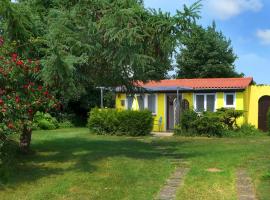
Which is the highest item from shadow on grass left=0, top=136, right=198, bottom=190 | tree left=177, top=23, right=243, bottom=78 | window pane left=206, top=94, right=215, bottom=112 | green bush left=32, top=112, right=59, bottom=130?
tree left=177, top=23, right=243, bottom=78

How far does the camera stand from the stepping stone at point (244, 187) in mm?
9055

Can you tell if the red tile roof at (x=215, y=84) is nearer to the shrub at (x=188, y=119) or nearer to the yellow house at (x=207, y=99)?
the yellow house at (x=207, y=99)

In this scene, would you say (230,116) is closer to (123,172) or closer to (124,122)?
(124,122)

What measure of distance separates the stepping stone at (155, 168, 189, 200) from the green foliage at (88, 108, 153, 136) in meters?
11.6

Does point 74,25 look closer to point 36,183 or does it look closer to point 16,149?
point 16,149

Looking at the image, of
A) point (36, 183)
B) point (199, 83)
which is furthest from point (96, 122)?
point (36, 183)

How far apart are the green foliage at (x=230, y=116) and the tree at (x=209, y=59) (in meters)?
19.3

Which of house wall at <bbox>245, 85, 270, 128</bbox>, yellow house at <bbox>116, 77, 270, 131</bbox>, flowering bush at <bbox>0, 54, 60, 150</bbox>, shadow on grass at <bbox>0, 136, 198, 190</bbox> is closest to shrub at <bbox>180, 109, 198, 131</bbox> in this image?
yellow house at <bbox>116, 77, 270, 131</bbox>

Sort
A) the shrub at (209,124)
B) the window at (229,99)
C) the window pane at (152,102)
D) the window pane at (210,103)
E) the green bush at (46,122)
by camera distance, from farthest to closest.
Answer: the green bush at (46,122), the window pane at (152,102), the window pane at (210,103), the window at (229,99), the shrub at (209,124)

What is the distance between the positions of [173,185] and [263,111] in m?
17.5

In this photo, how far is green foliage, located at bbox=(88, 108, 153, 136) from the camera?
23750 mm

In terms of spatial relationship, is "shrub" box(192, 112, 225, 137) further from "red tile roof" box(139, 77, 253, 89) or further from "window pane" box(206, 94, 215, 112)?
"window pane" box(206, 94, 215, 112)

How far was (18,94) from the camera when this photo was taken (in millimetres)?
10828

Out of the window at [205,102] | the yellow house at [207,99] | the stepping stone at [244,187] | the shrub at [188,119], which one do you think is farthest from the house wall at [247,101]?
the stepping stone at [244,187]
